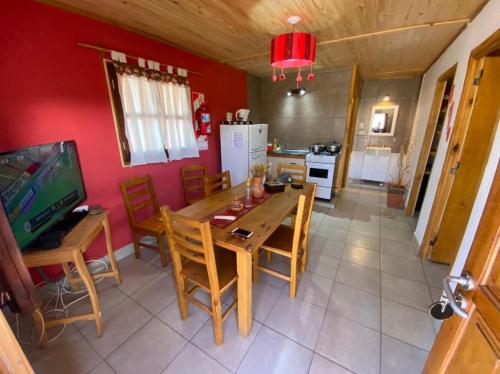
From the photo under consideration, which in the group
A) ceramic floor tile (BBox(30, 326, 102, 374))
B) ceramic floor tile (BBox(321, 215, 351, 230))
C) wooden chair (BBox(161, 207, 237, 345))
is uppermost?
wooden chair (BBox(161, 207, 237, 345))

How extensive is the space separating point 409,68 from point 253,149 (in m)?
3.08

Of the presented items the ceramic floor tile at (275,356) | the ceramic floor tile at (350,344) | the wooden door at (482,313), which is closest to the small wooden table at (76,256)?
the ceramic floor tile at (275,356)

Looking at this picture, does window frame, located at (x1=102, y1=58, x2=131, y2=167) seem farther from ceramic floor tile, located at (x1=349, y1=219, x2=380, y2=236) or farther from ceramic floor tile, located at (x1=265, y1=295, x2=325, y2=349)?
ceramic floor tile, located at (x1=349, y1=219, x2=380, y2=236)

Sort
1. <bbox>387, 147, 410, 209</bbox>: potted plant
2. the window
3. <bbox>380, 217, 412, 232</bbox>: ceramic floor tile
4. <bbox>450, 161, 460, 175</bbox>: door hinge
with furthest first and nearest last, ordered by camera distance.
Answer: <bbox>387, 147, 410, 209</bbox>: potted plant
<bbox>380, 217, 412, 232</bbox>: ceramic floor tile
the window
<bbox>450, 161, 460, 175</bbox>: door hinge

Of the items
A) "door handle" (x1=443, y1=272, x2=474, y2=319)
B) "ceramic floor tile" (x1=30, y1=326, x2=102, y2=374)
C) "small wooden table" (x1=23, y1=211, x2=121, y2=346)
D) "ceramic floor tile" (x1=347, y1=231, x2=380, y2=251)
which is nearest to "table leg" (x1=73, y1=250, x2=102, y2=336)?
"small wooden table" (x1=23, y1=211, x2=121, y2=346)

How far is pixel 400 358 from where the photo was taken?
1335mm

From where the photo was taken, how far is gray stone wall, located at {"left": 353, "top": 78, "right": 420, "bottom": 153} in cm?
436

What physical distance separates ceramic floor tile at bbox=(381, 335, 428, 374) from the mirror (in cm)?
451

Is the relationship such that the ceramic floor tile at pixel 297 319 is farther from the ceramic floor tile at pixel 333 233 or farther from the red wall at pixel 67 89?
the red wall at pixel 67 89

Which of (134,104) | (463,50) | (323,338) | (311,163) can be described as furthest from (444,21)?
(134,104)

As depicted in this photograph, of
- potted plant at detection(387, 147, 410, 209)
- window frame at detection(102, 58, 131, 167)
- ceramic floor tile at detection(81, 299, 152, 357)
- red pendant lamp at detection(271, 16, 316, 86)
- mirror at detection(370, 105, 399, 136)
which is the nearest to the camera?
ceramic floor tile at detection(81, 299, 152, 357)

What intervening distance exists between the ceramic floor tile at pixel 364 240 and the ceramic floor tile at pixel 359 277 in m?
0.47

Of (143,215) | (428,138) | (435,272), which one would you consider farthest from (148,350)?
(428,138)

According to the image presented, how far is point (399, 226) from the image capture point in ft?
10.0
